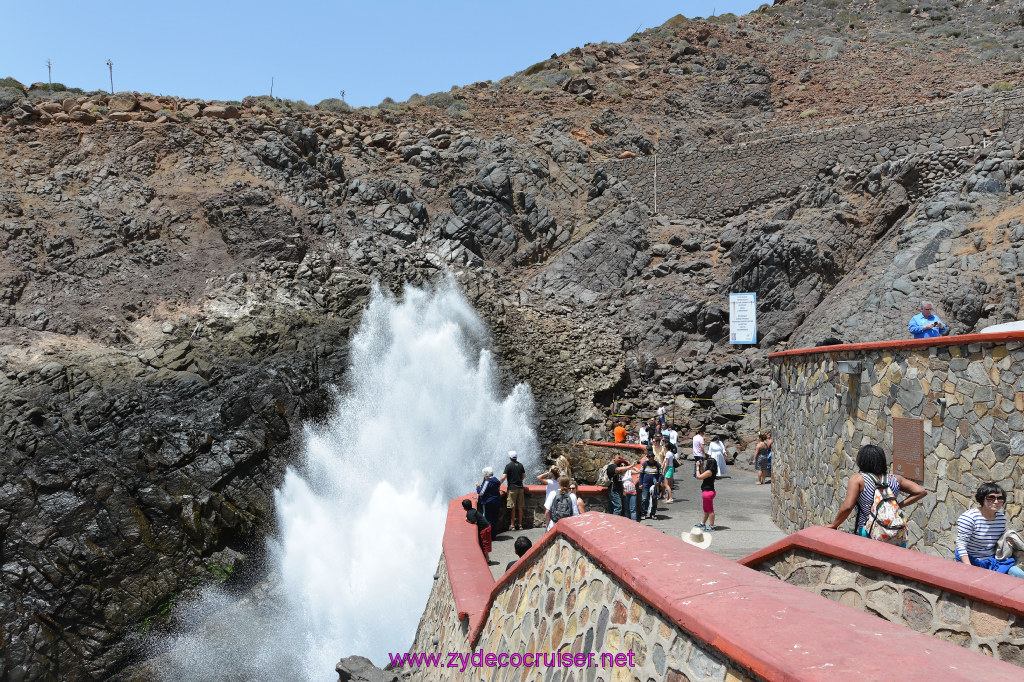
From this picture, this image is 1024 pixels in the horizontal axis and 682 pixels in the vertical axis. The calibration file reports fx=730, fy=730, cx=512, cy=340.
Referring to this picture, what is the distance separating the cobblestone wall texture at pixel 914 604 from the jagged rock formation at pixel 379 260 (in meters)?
15.1

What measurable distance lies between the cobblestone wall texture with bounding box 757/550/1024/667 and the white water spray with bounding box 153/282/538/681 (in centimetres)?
956

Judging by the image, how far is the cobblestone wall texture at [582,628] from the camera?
8.66 ft

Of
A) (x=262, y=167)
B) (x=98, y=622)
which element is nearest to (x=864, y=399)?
(x=98, y=622)

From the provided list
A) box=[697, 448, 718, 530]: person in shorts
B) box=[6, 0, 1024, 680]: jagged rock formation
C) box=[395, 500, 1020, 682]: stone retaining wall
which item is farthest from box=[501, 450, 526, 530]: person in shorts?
box=[6, 0, 1024, 680]: jagged rock formation

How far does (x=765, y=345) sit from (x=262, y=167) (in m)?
21.5

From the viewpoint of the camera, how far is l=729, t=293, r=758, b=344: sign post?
79.6 feet

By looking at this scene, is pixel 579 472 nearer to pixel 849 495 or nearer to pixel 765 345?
pixel 765 345

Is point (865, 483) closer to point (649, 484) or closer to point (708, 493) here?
point (708, 493)

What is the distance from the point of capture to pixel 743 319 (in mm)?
24422

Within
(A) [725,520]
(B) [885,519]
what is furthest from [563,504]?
(A) [725,520]

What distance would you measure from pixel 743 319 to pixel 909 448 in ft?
56.6

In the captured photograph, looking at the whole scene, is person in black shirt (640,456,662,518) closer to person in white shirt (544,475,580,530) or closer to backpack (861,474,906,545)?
person in white shirt (544,475,580,530)

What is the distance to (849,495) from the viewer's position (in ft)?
17.8

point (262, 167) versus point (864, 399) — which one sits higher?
point (262, 167)
